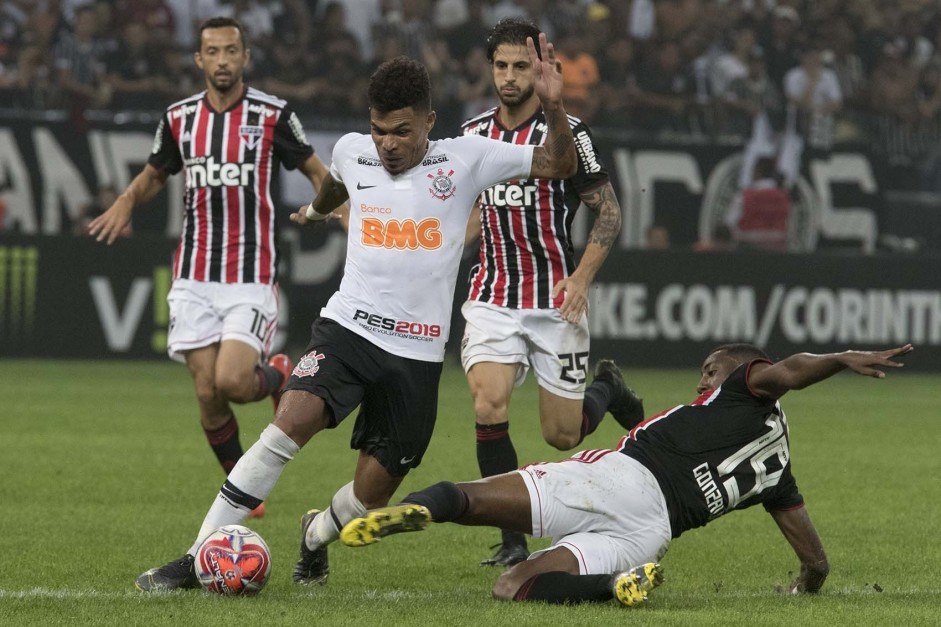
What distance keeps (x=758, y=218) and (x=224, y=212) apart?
10482 millimetres

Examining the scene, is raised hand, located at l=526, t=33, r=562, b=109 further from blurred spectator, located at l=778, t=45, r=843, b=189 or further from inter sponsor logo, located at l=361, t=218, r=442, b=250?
blurred spectator, located at l=778, t=45, r=843, b=189

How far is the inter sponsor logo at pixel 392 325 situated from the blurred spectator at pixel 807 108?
510 inches

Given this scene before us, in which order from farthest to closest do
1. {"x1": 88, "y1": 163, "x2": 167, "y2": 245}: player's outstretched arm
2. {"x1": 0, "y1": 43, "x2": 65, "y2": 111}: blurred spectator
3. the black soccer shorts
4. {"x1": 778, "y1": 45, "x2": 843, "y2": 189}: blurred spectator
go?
{"x1": 778, "y1": 45, "x2": 843, "y2": 189}: blurred spectator → {"x1": 0, "y1": 43, "x2": 65, "y2": 111}: blurred spectator → {"x1": 88, "y1": 163, "x2": 167, "y2": 245}: player's outstretched arm → the black soccer shorts

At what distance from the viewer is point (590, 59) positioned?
18.8 metres

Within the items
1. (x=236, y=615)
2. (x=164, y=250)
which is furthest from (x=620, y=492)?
(x=164, y=250)

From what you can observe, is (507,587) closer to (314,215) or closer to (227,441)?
(314,215)

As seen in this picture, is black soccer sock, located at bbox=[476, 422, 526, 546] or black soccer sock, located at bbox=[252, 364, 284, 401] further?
black soccer sock, located at bbox=[252, 364, 284, 401]

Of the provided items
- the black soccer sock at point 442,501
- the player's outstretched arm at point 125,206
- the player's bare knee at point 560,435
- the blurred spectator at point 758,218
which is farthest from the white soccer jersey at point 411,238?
the blurred spectator at point 758,218

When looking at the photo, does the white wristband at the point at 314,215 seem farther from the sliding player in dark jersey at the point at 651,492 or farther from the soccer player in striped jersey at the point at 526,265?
the sliding player in dark jersey at the point at 651,492

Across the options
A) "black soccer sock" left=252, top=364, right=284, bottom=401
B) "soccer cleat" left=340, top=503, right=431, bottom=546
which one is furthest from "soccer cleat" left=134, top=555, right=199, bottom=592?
"black soccer sock" left=252, top=364, right=284, bottom=401

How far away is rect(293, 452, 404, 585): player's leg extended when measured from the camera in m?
6.25

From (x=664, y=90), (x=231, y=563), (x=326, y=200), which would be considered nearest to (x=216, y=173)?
(x=326, y=200)

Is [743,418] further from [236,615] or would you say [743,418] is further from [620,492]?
[236,615]

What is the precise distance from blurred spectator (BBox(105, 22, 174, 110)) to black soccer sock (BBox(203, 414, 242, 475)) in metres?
9.43
